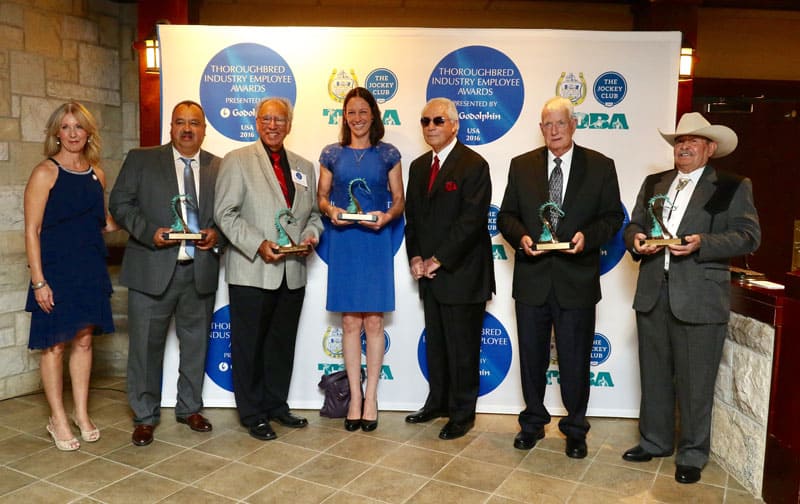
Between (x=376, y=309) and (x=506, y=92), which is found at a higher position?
(x=506, y=92)

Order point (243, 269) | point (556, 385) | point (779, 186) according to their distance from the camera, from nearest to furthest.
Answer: point (243, 269) < point (556, 385) < point (779, 186)

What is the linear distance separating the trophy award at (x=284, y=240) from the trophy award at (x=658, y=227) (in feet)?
5.99

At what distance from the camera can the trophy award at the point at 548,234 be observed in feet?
11.0

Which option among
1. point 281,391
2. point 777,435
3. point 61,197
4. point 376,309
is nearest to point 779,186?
point 777,435

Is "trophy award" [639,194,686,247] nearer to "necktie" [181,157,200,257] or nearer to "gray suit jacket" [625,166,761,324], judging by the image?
"gray suit jacket" [625,166,761,324]

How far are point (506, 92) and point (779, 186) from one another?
3203 millimetres

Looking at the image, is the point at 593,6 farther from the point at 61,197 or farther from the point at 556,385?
the point at 61,197

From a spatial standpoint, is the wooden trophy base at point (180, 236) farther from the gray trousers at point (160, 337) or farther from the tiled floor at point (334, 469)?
the tiled floor at point (334, 469)

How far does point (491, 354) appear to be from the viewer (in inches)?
168

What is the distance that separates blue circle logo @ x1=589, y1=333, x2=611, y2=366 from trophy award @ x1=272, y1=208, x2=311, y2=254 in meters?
1.96

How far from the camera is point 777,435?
2.98m

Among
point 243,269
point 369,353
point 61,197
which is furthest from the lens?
point 369,353

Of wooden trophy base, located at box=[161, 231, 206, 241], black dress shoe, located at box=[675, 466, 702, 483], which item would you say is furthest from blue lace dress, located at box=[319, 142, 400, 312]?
black dress shoe, located at box=[675, 466, 702, 483]

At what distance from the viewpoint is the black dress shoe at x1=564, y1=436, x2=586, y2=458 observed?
140 inches
